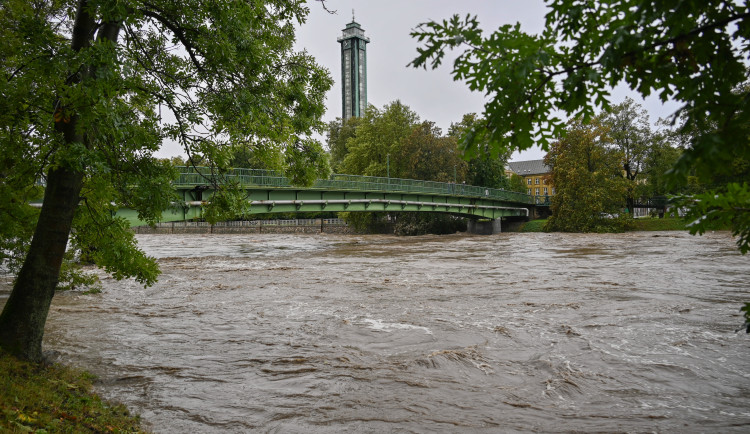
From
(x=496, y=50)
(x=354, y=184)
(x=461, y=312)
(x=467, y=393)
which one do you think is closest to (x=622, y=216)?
(x=354, y=184)

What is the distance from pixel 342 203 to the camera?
3800 centimetres

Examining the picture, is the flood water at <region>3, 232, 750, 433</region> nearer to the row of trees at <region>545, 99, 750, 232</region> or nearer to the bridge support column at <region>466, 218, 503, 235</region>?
the row of trees at <region>545, 99, 750, 232</region>

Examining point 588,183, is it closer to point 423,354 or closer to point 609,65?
point 423,354

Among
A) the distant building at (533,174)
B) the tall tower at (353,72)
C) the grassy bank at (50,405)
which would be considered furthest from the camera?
the tall tower at (353,72)

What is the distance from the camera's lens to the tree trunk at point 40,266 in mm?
5867

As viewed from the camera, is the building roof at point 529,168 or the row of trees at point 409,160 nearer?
the row of trees at point 409,160

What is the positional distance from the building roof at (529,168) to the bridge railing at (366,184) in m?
50.7

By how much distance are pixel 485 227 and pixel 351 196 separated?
79.0ft

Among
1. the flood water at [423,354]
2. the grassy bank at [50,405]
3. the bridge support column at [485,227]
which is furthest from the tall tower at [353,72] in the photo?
the grassy bank at [50,405]

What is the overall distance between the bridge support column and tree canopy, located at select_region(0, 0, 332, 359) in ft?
166

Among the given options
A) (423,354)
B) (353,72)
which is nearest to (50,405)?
(423,354)

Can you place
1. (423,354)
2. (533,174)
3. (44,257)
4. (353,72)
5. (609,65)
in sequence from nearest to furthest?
(609,65), (44,257), (423,354), (533,174), (353,72)

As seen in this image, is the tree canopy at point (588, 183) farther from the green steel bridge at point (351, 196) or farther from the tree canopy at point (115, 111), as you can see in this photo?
the tree canopy at point (115, 111)

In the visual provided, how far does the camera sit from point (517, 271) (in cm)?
1981
